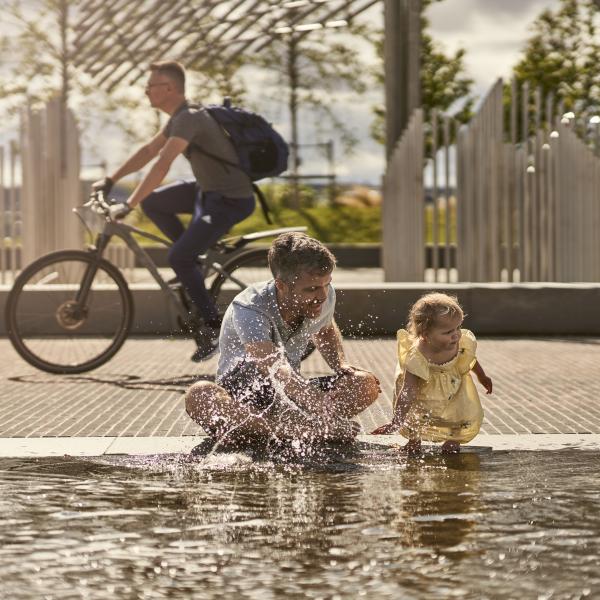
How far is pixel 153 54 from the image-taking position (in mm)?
16219

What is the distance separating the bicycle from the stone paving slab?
203 millimetres

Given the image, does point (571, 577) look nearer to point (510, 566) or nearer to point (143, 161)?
point (510, 566)

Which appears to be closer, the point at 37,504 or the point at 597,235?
the point at 37,504

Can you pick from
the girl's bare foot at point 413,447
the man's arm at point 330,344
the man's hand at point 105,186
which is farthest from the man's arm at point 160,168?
the girl's bare foot at point 413,447

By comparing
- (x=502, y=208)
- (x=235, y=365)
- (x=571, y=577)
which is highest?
(x=502, y=208)

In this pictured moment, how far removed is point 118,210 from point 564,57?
26.3m

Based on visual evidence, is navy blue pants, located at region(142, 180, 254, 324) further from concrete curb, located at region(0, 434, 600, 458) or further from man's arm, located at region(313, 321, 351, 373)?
man's arm, located at region(313, 321, 351, 373)

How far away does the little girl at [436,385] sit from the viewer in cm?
622

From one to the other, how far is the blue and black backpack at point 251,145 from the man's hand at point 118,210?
28.6 inches

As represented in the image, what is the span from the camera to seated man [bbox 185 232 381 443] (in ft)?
19.5

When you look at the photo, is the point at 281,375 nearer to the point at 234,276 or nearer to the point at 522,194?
the point at 234,276

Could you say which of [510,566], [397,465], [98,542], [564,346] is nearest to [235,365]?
[397,465]

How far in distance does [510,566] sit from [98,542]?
47.4 inches

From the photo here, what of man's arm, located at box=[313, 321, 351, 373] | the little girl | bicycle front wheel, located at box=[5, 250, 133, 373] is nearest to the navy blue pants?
bicycle front wheel, located at box=[5, 250, 133, 373]
